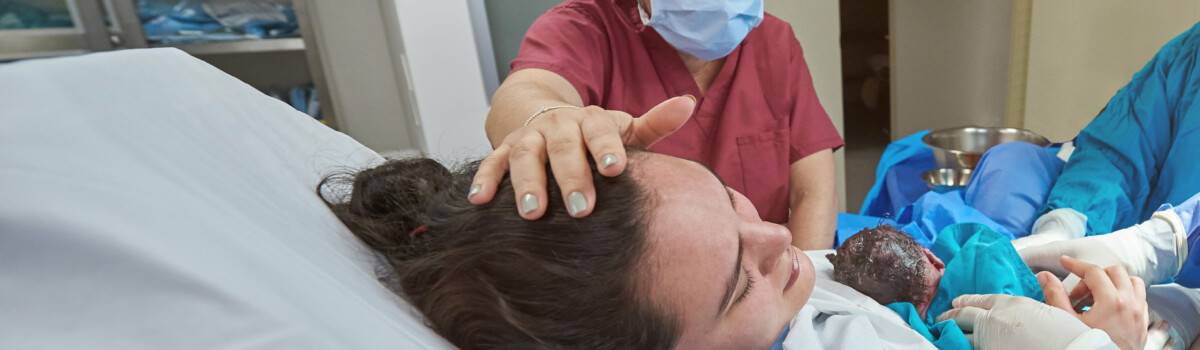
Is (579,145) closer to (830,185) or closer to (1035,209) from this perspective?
(830,185)

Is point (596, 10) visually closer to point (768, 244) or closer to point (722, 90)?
point (722, 90)

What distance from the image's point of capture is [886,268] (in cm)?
98

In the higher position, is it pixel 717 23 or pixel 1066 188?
pixel 717 23

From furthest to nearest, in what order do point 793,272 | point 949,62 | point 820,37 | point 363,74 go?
point 949,62, point 363,74, point 820,37, point 793,272

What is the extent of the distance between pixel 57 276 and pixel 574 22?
3.49 feet

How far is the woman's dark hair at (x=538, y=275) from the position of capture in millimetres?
551

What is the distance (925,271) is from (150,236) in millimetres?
1101

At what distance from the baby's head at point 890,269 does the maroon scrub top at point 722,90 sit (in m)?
0.42

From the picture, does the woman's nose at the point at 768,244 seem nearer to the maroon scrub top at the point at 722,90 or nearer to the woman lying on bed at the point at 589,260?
the woman lying on bed at the point at 589,260

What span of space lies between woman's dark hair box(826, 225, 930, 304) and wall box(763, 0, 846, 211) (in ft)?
3.94

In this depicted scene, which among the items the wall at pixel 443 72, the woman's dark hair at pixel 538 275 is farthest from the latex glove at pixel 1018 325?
the wall at pixel 443 72

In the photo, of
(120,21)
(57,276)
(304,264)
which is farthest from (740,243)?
(120,21)

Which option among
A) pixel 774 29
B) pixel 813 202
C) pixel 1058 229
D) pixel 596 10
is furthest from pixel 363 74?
pixel 1058 229

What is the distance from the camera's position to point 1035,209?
1298 millimetres
